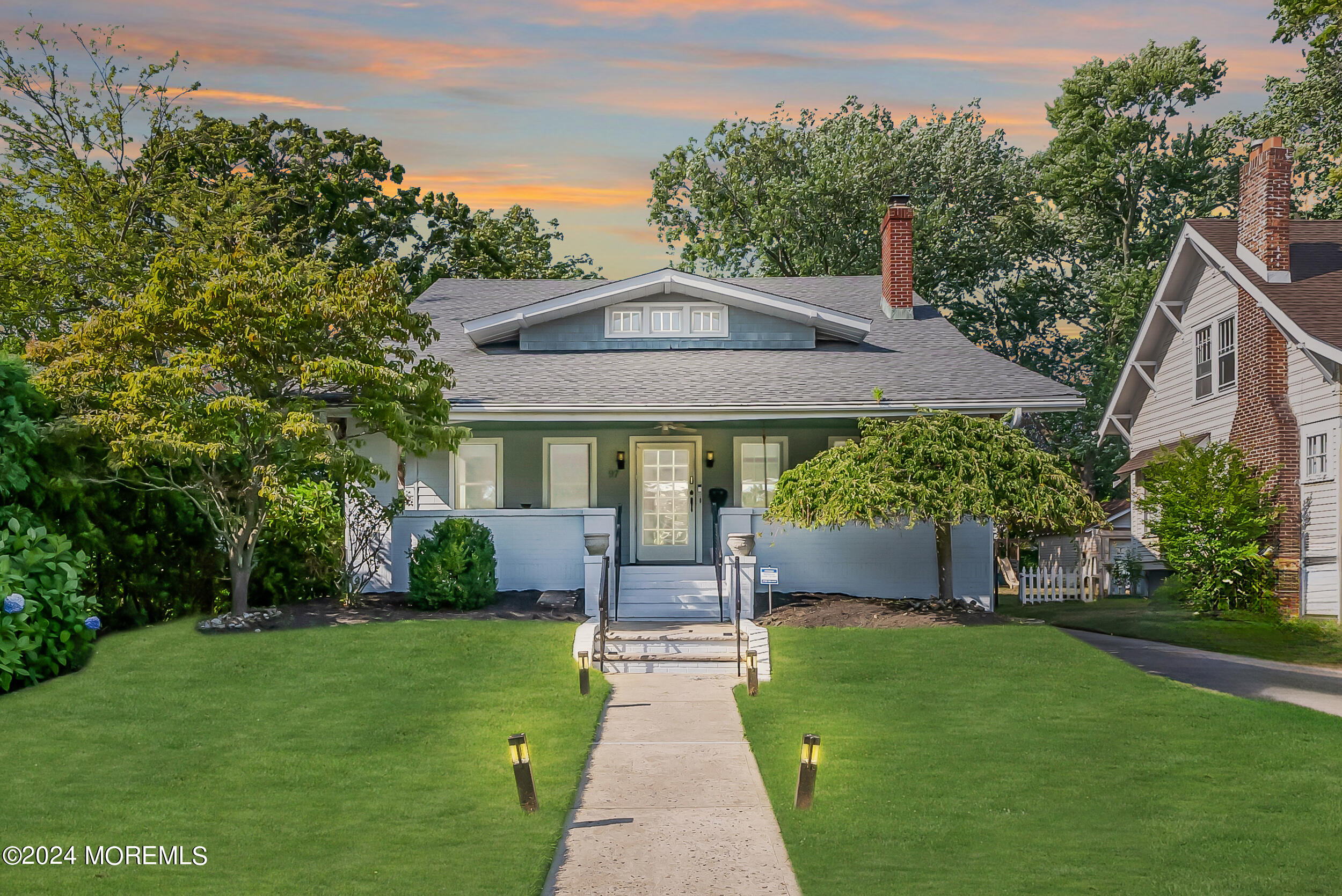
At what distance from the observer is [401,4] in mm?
17734

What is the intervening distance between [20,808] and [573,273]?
123 feet

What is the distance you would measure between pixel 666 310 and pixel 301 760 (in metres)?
13.8

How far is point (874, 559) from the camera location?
18.2m

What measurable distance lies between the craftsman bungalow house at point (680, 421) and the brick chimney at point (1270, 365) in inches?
173

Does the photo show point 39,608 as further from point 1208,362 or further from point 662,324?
point 1208,362

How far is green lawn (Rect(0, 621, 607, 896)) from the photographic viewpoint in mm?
6484

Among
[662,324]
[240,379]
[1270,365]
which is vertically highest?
[662,324]

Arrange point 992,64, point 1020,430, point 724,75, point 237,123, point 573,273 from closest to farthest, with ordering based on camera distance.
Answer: point 1020,430 < point 724,75 < point 992,64 < point 237,123 < point 573,273

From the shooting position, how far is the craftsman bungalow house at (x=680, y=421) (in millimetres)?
18047

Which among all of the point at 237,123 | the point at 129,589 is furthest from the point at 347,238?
the point at 129,589

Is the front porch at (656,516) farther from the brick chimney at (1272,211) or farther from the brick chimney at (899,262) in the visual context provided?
the brick chimney at (1272,211)

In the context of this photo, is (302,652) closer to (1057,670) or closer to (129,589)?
(129,589)

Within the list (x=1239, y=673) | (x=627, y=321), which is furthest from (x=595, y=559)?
(x=1239, y=673)

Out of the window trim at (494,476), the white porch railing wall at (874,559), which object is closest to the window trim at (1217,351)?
the white porch railing wall at (874,559)
